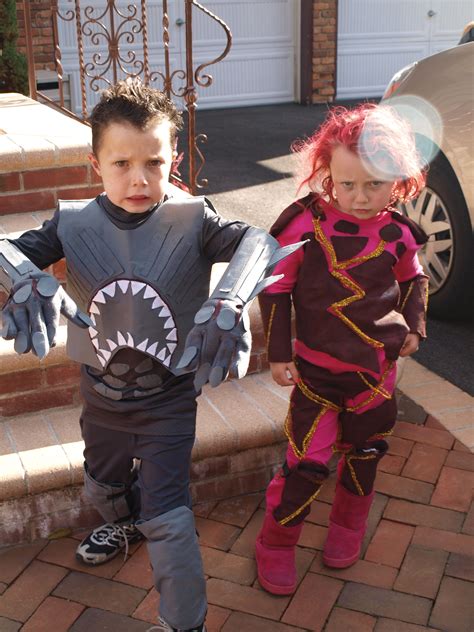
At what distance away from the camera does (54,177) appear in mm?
4078

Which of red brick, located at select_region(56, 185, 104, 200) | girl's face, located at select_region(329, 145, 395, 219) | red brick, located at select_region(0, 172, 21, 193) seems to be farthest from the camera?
red brick, located at select_region(56, 185, 104, 200)

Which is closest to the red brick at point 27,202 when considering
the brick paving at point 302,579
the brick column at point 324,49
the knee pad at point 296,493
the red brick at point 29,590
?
the brick paving at point 302,579

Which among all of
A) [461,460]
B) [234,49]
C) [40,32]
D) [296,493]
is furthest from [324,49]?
[296,493]

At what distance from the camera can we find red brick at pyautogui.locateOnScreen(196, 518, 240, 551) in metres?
2.73

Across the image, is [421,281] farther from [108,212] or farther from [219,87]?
[219,87]

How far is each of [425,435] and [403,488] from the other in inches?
15.2

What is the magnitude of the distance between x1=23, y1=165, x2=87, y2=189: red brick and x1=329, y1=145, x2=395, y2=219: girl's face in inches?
82.3

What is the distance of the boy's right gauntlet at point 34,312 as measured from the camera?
1.75 metres

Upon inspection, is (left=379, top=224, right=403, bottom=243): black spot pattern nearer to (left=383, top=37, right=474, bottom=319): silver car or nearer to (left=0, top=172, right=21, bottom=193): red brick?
(left=383, top=37, right=474, bottom=319): silver car

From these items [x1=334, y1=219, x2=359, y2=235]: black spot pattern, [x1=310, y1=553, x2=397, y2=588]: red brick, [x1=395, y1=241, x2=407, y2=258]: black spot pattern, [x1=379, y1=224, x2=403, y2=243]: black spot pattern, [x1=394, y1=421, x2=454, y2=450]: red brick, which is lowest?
[x1=310, y1=553, x2=397, y2=588]: red brick

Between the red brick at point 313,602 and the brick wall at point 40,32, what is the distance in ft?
27.0

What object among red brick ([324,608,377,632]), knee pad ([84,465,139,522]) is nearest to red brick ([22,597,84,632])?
knee pad ([84,465,139,522])

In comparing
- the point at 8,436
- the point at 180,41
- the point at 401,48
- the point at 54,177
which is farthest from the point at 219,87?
the point at 8,436

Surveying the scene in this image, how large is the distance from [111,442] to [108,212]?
64cm
